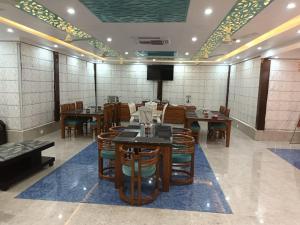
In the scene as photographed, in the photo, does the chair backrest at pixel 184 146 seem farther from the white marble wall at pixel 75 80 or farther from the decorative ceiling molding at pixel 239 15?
the white marble wall at pixel 75 80

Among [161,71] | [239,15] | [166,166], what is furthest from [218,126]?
[161,71]

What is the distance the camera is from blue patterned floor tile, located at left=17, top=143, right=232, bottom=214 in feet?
9.75

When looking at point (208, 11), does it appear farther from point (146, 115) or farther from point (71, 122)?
point (71, 122)

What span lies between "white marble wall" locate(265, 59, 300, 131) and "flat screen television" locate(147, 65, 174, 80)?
489 centimetres

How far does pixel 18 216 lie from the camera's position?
262 centimetres

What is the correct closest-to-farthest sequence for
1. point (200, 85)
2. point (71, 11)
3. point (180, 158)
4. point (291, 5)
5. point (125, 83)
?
point (291, 5), point (71, 11), point (180, 158), point (200, 85), point (125, 83)

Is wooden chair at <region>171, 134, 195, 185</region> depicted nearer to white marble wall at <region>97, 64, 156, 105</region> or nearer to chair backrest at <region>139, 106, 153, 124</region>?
chair backrest at <region>139, 106, 153, 124</region>

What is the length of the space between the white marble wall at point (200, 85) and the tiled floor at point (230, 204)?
6.30 meters

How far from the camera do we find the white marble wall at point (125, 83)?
10812 millimetres

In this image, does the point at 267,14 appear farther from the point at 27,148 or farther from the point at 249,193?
the point at 27,148

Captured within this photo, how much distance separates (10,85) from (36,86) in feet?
2.29

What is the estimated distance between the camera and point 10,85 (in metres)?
5.55

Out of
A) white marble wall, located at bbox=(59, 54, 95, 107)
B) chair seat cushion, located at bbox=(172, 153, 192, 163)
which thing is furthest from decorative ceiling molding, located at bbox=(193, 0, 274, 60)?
white marble wall, located at bbox=(59, 54, 95, 107)

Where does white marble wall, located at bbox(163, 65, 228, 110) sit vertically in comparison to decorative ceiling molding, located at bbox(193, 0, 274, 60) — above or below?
below
